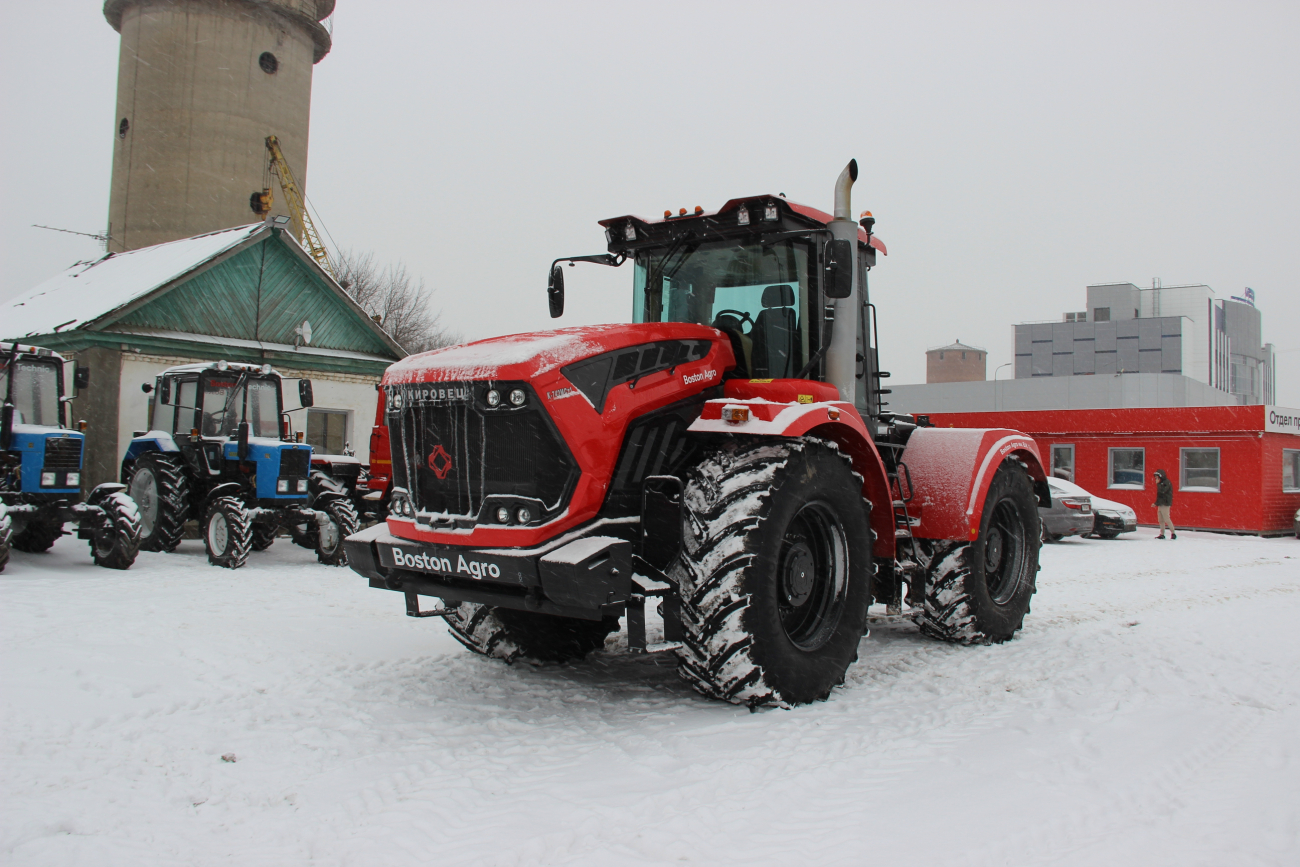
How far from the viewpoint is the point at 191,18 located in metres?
26.2

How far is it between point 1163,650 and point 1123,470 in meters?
19.4

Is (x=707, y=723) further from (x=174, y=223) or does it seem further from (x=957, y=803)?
(x=174, y=223)

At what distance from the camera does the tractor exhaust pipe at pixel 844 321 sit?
5789mm

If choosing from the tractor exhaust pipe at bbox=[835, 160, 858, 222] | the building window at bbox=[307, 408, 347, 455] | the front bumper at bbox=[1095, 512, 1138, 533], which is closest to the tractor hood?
the tractor exhaust pipe at bbox=[835, 160, 858, 222]

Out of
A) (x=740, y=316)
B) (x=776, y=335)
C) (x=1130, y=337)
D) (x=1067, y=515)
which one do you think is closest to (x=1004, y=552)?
(x=776, y=335)

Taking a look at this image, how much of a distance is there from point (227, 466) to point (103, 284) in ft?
31.2

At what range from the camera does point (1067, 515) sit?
1856 cm

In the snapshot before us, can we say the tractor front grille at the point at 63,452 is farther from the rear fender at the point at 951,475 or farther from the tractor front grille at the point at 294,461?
the rear fender at the point at 951,475

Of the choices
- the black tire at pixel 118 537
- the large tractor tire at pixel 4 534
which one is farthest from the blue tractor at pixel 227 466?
the large tractor tire at pixel 4 534

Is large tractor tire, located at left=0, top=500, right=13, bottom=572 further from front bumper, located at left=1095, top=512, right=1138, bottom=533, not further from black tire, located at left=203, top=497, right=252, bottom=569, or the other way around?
front bumper, located at left=1095, top=512, right=1138, bottom=533

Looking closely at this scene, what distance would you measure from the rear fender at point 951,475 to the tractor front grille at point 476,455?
3.21 meters

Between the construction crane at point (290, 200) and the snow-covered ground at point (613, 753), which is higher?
the construction crane at point (290, 200)

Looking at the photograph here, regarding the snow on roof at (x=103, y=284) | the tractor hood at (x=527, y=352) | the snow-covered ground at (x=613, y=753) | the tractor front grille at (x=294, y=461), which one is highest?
the snow on roof at (x=103, y=284)

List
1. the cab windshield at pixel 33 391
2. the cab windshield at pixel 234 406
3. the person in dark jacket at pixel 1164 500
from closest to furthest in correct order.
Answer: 1. the cab windshield at pixel 33 391
2. the cab windshield at pixel 234 406
3. the person in dark jacket at pixel 1164 500
